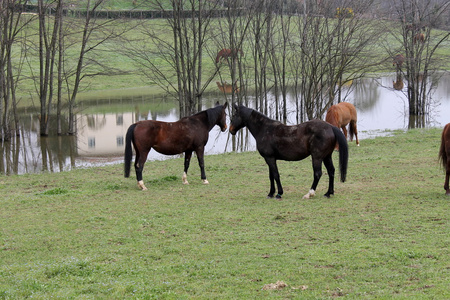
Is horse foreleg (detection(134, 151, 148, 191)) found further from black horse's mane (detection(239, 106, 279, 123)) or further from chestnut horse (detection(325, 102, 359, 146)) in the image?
chestnut horse (detection(325, 102, 359, 146))

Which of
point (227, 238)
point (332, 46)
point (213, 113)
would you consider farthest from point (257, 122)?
point (332, 46)

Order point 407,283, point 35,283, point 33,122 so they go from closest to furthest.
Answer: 1. point 407,283
2. point 35,283
3. point 33,122

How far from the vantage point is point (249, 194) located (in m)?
9.85

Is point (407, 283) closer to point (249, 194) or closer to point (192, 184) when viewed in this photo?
point (249, 194)

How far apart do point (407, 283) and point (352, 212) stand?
3129 millimetres

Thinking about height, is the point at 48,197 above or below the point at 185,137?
below

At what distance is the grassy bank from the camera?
5043 millimetres

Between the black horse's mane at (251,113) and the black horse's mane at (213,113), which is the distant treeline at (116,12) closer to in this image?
the black horse's mane at (213,113)

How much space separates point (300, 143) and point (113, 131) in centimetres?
1668

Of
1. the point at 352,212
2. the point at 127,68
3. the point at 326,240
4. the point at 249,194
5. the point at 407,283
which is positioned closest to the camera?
the point at 407,283

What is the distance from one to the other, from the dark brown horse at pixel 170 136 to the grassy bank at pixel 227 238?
2.19 feet

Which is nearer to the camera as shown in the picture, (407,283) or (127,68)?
(407,283)

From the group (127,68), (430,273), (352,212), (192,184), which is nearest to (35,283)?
(430,273)

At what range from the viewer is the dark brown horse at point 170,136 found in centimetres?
1067
